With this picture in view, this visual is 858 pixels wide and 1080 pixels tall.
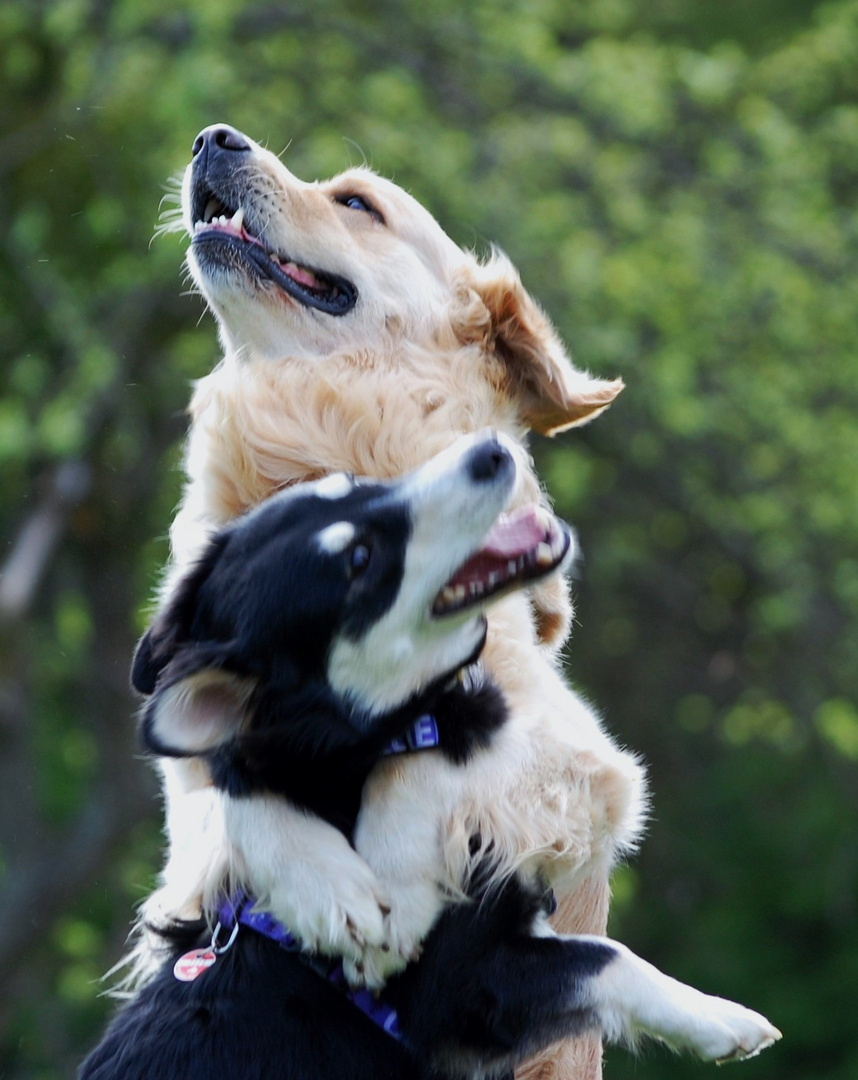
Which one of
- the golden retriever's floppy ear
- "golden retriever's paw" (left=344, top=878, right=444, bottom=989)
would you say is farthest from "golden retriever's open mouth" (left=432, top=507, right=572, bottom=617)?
the golden retriever's floppy ear

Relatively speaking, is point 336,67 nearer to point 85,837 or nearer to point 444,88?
point 444,88

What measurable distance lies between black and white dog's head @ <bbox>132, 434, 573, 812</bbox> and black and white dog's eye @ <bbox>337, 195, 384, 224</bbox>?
3.69 ft

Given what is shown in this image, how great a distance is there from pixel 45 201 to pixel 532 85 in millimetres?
3629

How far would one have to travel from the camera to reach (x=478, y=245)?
9938 mm

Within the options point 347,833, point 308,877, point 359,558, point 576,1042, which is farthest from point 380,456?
point 576,1042

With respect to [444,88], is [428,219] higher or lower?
higher

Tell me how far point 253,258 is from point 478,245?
6.29 m

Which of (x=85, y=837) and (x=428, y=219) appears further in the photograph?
(x=85, y=837)

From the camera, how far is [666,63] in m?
11.1

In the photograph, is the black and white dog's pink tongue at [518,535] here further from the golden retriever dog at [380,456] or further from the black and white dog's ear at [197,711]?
the black and white dog's ear at [197,711]

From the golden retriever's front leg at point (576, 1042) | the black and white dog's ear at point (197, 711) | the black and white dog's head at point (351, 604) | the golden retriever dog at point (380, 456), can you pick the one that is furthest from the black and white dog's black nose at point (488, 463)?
the golden retriever's front leg at point (576, 1042)

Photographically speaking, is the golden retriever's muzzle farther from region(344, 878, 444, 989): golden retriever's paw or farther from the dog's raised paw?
the dog's raised paw

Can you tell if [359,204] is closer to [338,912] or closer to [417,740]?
[417,740]

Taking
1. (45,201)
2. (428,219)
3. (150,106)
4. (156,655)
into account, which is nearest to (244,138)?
(428,219)
